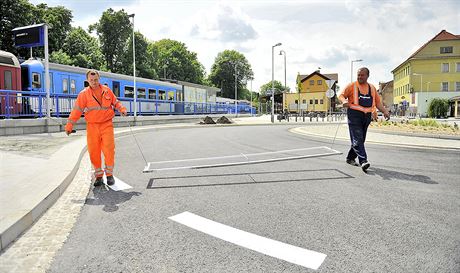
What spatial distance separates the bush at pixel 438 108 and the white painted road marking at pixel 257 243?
171ft

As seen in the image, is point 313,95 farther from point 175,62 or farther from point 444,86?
point 175,62

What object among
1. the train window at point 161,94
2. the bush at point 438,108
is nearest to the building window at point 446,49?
the bush at point 438,108

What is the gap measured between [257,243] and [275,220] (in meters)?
0.69

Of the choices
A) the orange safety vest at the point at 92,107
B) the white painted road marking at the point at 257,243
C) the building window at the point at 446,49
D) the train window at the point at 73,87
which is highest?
the building window at the point at 446,49

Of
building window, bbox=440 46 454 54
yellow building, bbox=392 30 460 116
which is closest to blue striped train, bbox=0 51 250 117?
yellow building, bbox=392 30 460 116

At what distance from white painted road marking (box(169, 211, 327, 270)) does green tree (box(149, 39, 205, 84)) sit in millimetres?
73013

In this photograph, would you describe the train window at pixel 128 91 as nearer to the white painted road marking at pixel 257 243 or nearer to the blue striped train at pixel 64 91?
the blue striped train at pixel 64 91

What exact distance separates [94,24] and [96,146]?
55079 mm

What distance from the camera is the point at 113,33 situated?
171ft

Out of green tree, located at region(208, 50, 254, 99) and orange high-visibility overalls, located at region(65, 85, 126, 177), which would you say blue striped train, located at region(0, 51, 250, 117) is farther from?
green tree, located at region(208, 50, 254, 99)

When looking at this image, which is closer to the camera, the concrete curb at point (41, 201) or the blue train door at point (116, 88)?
the concrete curb at point (41, 201)

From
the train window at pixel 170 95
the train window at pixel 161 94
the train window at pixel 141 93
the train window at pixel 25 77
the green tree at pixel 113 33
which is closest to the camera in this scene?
the train window at pixel 25 77

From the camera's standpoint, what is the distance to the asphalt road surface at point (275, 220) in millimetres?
2654

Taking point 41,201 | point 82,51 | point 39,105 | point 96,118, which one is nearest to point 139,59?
point 82,51
